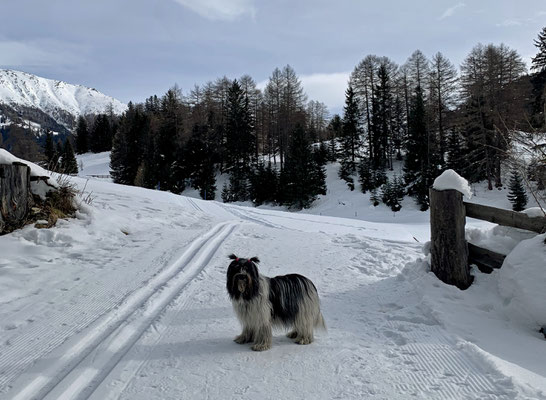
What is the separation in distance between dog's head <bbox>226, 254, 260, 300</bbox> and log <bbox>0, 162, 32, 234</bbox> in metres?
6.40

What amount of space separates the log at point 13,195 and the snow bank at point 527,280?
9.47m

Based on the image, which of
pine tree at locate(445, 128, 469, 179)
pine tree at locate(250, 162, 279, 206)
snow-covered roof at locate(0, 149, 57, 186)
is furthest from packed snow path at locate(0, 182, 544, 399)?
pine tree at locate(250, 162, 279, 206)

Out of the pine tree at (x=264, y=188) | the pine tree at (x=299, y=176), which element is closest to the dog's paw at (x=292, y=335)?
the pine tree at (x=299, y=176)

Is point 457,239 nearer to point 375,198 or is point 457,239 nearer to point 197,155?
point 375,198

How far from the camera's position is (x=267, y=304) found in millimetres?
4168

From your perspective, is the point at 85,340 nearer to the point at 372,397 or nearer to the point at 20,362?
the point at 20,362

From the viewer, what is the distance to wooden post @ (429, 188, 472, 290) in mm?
5832

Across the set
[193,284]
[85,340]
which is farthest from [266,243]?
[85,340]

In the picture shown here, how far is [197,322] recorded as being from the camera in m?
4.91

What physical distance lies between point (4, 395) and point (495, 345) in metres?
5.10

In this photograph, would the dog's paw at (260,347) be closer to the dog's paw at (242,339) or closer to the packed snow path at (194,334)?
the packed snow path at (194,334)

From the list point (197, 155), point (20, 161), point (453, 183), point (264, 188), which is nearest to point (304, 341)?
point (453, 183)

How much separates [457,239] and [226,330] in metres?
3.95

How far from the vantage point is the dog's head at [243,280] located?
398 centimetres
